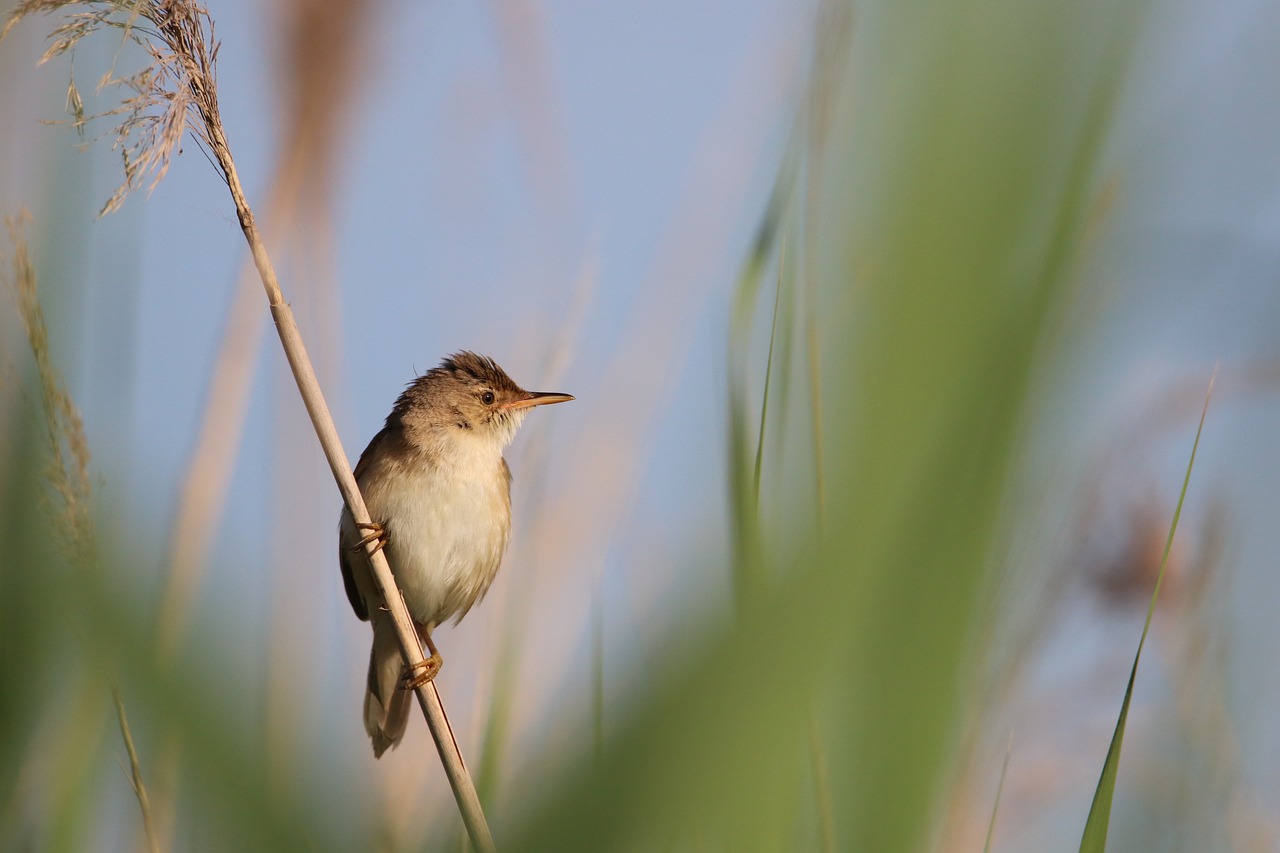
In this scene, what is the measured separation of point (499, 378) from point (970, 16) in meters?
3.68

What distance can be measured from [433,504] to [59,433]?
8.92 feet

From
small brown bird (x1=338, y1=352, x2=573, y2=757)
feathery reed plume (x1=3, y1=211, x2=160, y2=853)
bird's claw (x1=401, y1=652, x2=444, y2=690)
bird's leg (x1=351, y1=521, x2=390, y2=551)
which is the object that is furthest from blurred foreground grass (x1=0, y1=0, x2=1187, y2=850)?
small brown bird (x1=338, y1=352, x2=573, y2=757)

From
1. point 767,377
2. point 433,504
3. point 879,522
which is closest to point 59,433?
point 767,377

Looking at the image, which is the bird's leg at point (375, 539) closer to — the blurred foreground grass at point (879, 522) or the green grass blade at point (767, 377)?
the green grass blade at point (767, 377)

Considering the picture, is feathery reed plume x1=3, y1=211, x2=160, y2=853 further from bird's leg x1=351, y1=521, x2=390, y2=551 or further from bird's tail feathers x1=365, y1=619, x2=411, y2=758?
bird's tail feathers x1=365, y1=619, x2=411, y2=758

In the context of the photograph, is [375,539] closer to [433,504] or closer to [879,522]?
[433,504]

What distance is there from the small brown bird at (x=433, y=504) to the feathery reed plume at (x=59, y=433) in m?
2.43

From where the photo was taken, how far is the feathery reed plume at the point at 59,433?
0.74 meters

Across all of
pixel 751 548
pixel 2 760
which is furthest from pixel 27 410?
pixel 751 548

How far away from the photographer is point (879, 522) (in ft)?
1.48

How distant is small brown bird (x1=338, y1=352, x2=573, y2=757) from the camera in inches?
143

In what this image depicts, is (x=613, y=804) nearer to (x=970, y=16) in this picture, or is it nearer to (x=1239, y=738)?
(x=970, y=16)

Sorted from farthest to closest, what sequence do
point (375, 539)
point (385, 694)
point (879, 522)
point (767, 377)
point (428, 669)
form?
point (385, 694)
point (375, 539)
point (428, 669)
point (767, 377)
point (879, 522)

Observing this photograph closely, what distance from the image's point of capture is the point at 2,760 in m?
0.70
